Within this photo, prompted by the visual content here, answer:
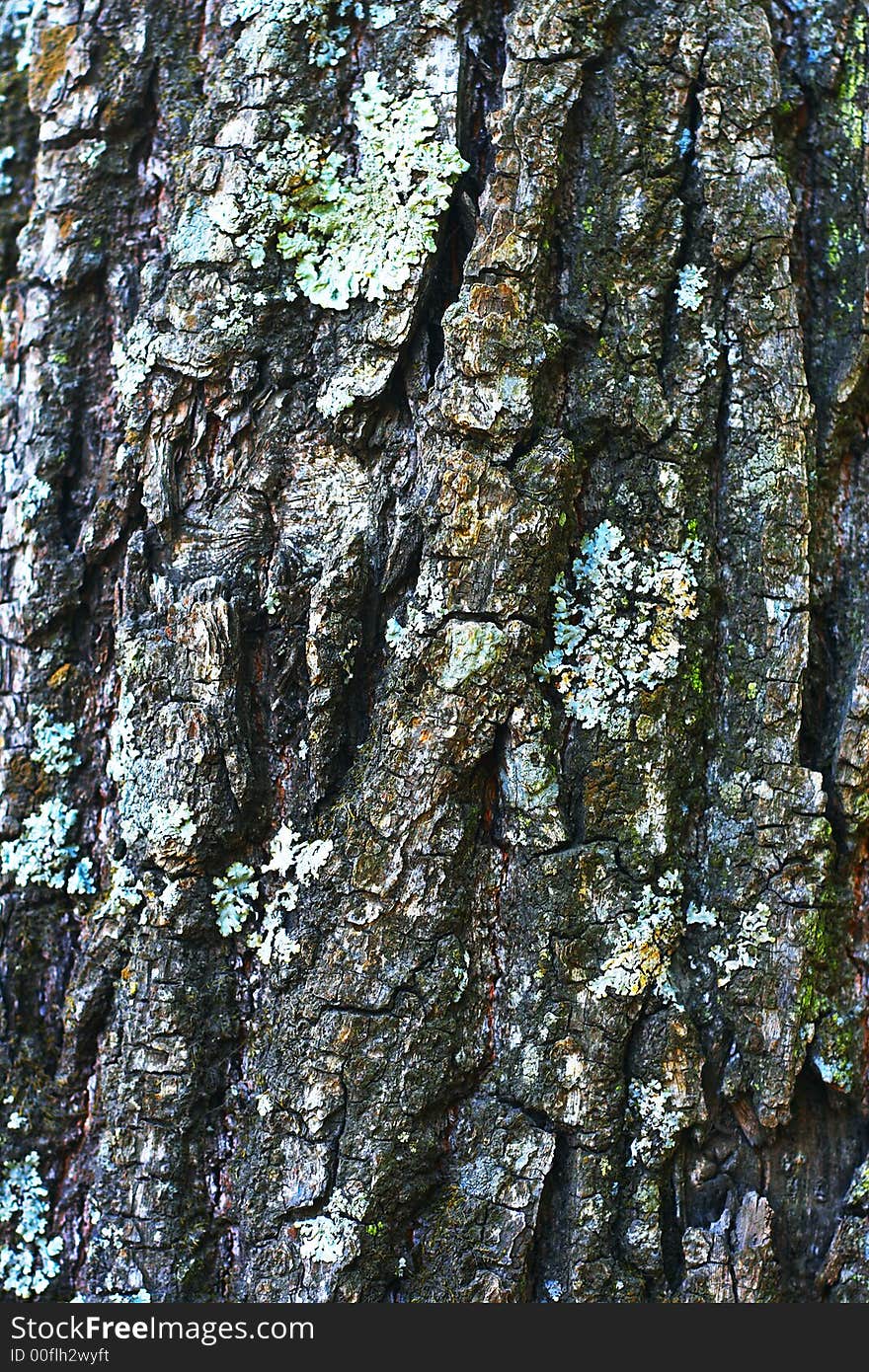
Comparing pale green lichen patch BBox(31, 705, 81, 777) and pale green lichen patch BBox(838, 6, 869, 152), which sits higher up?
pale green lichen patch BBox(838, 6, 869, 152)

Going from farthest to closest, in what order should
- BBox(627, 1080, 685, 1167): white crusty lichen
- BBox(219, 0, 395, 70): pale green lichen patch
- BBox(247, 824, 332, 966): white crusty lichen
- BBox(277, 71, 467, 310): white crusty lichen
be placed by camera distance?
BBox(219, 0, 395, 70): pale green lichen patch
BBox(277, 71, 467, 310): white crusty lichen
BBox(247, 824, 332, 966): white crusty lichen
BBox(627, 1080, 685, 1167): white crusty lichen

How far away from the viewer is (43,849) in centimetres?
240

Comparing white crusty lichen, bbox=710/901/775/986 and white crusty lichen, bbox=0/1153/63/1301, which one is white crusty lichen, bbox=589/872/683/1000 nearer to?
white crusty lichen, bbox=710/901/775/986

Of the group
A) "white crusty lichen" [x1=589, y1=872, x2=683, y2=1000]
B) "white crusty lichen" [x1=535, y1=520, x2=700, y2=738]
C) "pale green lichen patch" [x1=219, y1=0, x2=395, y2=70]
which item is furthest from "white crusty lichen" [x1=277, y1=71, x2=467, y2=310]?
"white crusty lichen" [x1=589, y1=872, x2=683, y2=1000]

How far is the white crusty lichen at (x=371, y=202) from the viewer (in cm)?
228

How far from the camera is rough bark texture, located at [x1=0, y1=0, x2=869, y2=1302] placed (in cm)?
208

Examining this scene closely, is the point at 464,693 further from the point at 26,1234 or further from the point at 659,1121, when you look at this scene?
the point at 26,1234

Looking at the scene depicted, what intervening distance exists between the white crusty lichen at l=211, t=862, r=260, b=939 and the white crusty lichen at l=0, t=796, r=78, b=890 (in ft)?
1.40

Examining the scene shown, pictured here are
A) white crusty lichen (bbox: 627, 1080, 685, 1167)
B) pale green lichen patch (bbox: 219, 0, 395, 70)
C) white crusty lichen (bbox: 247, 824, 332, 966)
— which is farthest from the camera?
pale green lichen patch (bbox: 219, 0, 395, 70)

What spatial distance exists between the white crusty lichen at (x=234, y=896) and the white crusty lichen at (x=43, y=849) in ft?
1.40

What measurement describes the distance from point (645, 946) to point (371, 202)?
175cm

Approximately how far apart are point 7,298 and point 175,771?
1.40 meters

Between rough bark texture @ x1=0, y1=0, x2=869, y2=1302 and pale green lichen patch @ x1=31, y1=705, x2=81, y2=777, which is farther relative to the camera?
pale green lichen patch @ x1=31, y1=705, x2=81, y2=777

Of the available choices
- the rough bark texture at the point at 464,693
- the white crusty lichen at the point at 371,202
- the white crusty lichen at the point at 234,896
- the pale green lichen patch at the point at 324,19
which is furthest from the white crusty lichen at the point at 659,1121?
the pale green lichen patch at the point at 324,19
